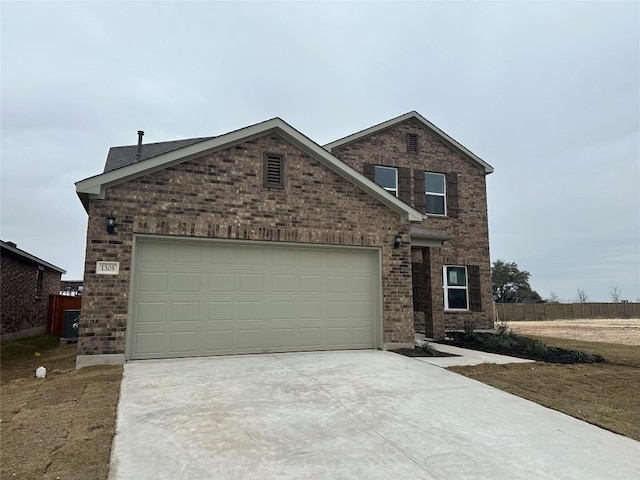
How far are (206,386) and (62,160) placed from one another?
26135 millimetres

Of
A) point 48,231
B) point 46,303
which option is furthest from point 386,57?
point 48,231

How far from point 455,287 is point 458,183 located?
3980 mm

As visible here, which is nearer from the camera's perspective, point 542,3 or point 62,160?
point 542,3

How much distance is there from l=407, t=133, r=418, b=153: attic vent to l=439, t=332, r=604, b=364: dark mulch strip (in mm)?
6802

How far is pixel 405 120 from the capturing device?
52.3ft

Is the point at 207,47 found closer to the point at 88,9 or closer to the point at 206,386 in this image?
the point at 88,9

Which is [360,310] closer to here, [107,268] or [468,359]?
[468,359]

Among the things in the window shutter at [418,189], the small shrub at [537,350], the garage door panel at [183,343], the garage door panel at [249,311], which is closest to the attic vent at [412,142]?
the window shutter at [418,189]

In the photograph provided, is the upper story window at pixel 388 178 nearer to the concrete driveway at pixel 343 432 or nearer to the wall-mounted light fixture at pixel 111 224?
the concrete driveway at pixel 343 432

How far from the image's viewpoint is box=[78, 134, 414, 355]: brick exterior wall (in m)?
8.16

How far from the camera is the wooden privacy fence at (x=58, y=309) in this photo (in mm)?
18469

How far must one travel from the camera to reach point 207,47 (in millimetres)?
17016

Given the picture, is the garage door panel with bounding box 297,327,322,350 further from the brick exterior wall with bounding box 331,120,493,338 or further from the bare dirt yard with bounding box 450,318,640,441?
the brick exterior wall with bounding box 331,120,493,338

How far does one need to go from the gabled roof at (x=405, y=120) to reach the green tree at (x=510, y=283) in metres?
44.1
